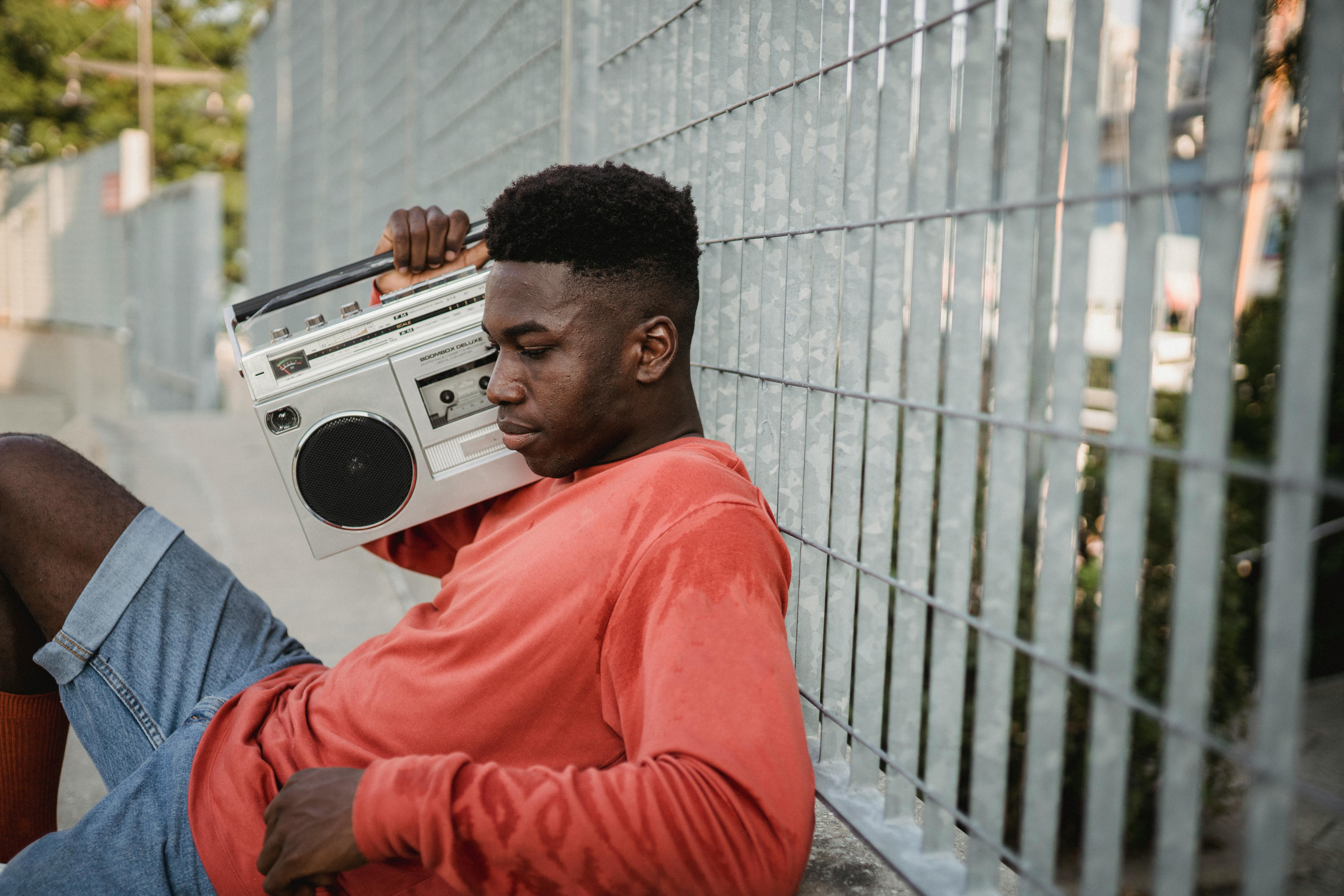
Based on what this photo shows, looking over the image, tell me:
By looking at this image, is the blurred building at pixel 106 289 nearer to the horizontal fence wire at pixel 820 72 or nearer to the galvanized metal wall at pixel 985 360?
the horizontal fence wire at pixel 820 72

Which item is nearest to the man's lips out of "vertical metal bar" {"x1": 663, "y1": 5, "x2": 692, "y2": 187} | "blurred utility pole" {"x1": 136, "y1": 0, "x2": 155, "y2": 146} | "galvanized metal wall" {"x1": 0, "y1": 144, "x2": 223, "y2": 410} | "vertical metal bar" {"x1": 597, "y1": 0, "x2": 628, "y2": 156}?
"vertical metal bar" {"x1": 663, "y1": 5, "x2": 692, "y2": 187}

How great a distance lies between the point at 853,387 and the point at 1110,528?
44 centimetres

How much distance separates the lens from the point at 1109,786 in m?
0.81

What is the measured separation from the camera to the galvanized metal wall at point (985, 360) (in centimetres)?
69

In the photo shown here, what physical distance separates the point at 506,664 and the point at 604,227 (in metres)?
0.49

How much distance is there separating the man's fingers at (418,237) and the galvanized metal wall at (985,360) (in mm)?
415

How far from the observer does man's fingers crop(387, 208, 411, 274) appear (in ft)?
5.09

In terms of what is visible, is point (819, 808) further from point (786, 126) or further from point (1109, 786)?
point (786, 126)

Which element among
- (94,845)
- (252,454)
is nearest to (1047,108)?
(94,845)

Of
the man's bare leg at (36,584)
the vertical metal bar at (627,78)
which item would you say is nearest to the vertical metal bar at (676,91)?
the vertical metal bar at (627,78)

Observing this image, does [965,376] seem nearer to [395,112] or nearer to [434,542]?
[434,542]

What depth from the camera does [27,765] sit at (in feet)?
4.55

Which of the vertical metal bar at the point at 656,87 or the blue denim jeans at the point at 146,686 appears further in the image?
the vertical metal bar at the point at 656,87

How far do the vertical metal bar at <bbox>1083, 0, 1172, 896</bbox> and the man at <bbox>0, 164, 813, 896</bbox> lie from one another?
24 centimetres
